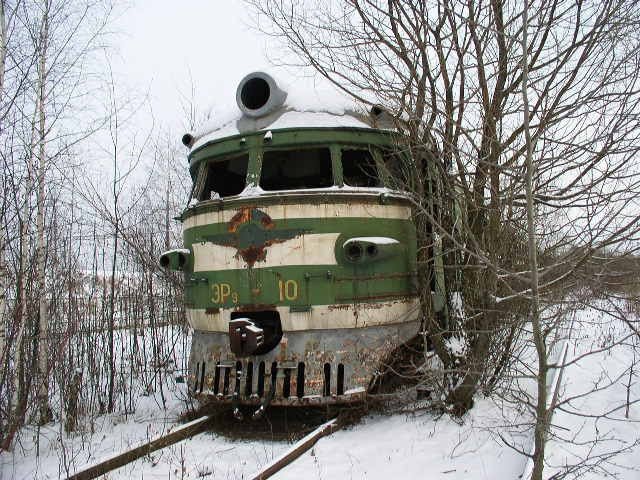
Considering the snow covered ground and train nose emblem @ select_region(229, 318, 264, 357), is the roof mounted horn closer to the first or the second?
train nose emblem @ select_region(229, 318, 264, 357)

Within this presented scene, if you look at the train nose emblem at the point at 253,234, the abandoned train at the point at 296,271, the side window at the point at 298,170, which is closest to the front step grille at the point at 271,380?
the abandoned train at the point at 296,271

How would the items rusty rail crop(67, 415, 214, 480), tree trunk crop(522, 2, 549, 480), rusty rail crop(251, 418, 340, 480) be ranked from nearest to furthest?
tree trunk crop(522, 2, 549, 480), rusty rail crop(251, 418, 340, 480), rusty rail crop(67, 415, 214, 480)

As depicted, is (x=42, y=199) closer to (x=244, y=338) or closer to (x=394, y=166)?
(x=244, y=338)

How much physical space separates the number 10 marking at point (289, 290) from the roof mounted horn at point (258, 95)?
192 cm

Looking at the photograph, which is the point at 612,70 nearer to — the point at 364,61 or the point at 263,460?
the point at 364,61

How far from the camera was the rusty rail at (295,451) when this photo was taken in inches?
154

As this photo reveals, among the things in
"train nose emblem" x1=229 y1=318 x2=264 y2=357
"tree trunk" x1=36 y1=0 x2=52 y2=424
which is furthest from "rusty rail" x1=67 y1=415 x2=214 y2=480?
"tree trunk" x1=36 y1=0 x2=52 y2=424

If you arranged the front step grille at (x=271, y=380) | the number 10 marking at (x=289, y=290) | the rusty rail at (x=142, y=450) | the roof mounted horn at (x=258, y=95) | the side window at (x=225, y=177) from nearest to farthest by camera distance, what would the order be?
the rusty rail at (x=142, y=450) → the front step grille at (x=271, y=380) → the number 10 marking at (x=289, y=290) → the roof mounted horn at (x=258, y=95) → the side window at (x=225, y=177)

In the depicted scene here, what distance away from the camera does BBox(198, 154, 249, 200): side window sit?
6.78 meters

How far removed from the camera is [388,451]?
15.3 ft

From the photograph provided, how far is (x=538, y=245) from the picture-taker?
507 cm

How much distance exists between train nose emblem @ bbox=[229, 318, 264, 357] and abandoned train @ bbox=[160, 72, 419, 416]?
0.04 ft

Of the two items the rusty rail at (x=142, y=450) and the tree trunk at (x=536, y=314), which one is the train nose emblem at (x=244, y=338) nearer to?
the rusty rail at (x=142, y=450)

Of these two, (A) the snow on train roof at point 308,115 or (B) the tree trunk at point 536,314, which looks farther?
(A) the snow on train roof at point 308,115
